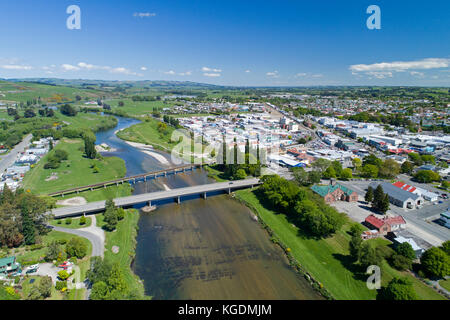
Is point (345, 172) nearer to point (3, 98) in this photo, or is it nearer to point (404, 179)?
point (404, 179)

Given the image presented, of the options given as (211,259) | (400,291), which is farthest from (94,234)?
(400,291)

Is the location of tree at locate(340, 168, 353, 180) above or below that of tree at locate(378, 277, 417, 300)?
above

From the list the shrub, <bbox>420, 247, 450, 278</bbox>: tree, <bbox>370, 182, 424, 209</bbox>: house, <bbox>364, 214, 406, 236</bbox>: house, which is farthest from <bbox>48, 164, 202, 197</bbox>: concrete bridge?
<bbox>420, 247, 450, 278</bbox>: tree

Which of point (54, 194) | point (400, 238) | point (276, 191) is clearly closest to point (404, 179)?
point (400, 238)

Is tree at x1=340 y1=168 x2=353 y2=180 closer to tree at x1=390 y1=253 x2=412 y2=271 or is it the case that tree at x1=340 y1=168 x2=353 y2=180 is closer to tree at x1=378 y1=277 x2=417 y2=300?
tree at x1=390 y1=253 x2=412 y2=271

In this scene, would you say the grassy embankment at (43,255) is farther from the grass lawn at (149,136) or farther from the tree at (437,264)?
the grass lawn at (149,136)

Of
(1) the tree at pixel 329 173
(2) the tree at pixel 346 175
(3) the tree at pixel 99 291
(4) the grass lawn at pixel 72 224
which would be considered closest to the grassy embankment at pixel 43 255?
(4) the grass lawn at pixel 72 224
